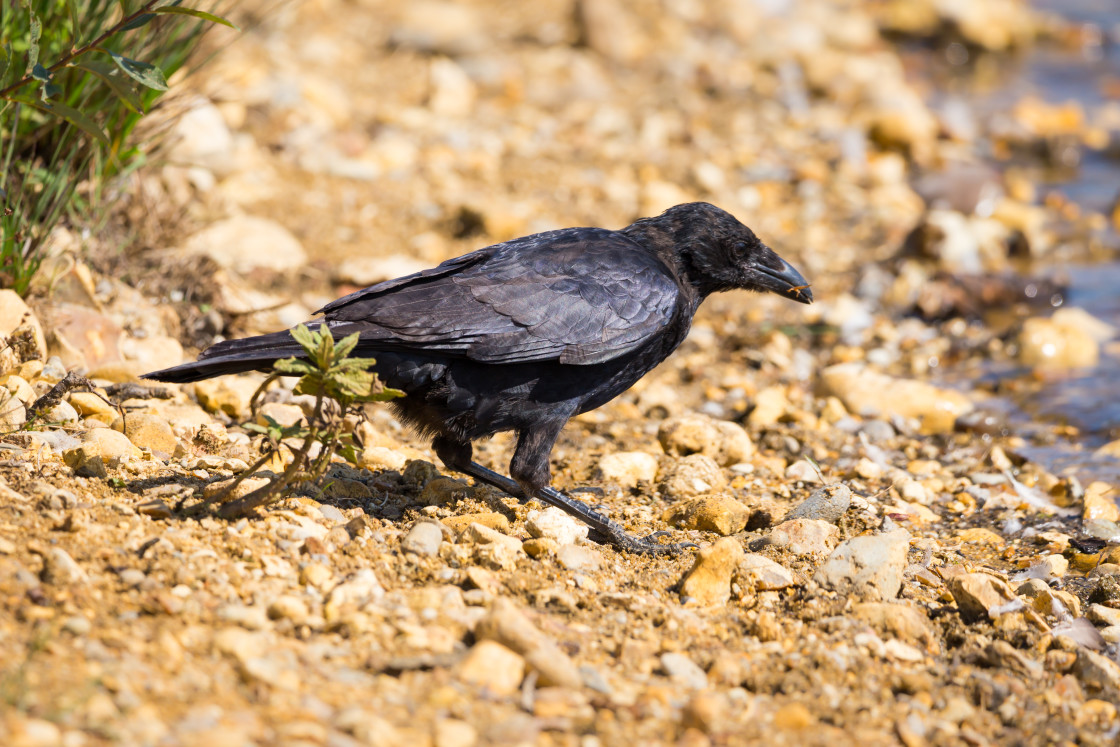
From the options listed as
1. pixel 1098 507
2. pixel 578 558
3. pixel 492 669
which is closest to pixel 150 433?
pixel 578 558

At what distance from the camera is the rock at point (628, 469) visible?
4480 millimetres

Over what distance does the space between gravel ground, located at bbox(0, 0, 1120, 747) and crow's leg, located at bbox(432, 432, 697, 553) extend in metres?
0.11

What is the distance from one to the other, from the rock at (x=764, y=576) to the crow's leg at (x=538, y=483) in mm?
376

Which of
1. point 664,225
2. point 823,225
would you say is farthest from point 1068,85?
point 664,225

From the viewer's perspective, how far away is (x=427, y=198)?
725 cm

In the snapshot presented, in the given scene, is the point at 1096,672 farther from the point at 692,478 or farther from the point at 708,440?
the point at 708,440

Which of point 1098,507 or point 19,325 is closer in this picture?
point 19,325

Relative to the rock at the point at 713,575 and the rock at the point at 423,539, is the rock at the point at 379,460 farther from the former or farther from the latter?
the rock at the point at 713,575

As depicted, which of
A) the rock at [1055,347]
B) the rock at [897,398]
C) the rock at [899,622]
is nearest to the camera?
the rock at [899,622]

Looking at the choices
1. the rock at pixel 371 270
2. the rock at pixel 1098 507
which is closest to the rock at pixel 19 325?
the rock at pixel 371 270

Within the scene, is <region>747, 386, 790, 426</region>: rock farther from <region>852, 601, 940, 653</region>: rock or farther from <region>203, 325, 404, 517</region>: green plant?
<region>203, 325, 404, 517</region>: green plant

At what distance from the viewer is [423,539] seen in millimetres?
3365

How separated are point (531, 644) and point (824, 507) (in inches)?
70.1

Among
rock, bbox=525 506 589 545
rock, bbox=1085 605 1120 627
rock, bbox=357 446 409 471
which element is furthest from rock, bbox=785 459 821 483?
rock, bbox=357 446 409 471
